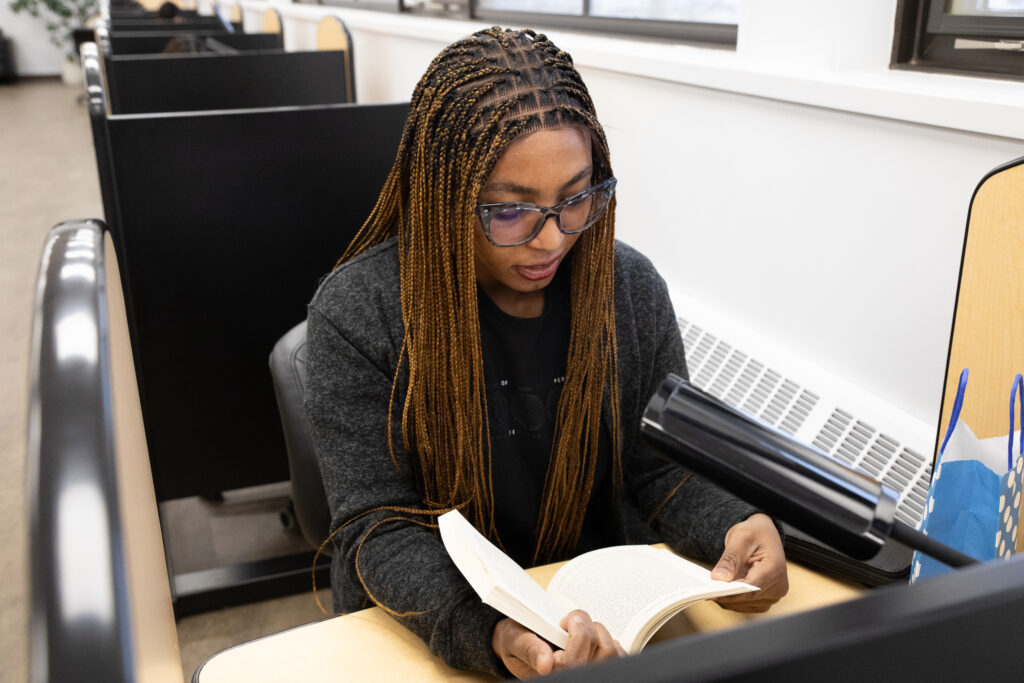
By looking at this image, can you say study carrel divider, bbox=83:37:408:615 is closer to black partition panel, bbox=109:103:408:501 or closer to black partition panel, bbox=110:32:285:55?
black partition panel, bbox=109:103:408:501

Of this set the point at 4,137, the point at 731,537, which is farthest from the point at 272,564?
the point at 4,137

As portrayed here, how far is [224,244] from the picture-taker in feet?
5.67

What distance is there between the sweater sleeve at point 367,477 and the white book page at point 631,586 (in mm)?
106

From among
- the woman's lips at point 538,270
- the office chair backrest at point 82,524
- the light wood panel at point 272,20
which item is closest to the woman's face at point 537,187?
the woman's lips at point 538,270

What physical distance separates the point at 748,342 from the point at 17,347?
266cm

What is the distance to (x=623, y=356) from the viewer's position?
3.48 ft

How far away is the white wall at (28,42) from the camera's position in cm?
1062

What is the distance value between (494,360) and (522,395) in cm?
5

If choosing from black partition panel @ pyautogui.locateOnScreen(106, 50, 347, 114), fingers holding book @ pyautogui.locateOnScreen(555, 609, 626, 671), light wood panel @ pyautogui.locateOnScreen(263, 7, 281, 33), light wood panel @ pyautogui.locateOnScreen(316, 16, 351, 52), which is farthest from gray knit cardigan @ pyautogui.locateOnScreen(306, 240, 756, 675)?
light wood panel @ pyautogui.locateOnScreen(263, 7, 281, 33)

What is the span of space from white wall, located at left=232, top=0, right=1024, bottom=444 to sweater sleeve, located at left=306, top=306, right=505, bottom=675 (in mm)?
663

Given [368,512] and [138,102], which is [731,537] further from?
[138,102]

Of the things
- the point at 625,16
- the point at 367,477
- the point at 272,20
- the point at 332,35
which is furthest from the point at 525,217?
the point at 272,20

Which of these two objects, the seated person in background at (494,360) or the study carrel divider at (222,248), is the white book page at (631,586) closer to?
the seated person in background at (494,360)

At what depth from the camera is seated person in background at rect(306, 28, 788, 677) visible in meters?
0.89
